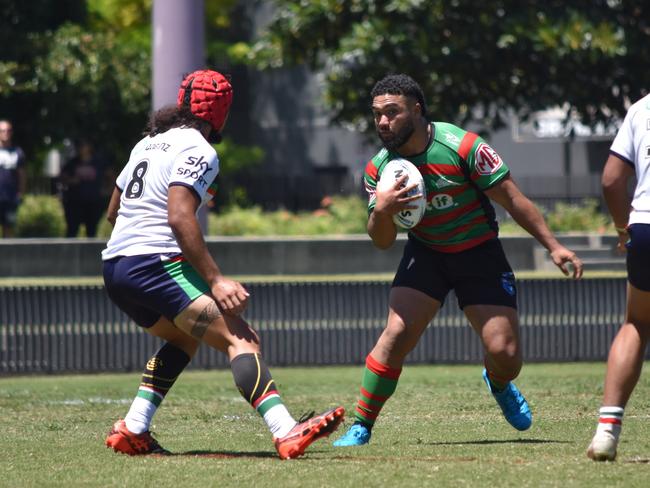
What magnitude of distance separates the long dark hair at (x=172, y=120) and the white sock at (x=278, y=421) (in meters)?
1.41

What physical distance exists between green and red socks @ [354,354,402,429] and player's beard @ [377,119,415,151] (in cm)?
115

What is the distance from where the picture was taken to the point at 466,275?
23.8ft

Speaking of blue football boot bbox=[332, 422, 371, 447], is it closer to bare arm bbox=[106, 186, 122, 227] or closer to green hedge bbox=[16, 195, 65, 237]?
bare arm bbox=[106, 186, 122, 227]

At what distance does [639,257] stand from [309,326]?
24.0 feet

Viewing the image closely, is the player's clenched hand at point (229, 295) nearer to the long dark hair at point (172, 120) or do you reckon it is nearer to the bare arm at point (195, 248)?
the bare arm at point (195, 248)

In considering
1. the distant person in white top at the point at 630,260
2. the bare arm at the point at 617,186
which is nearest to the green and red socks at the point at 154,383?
the distant person in white top at the point at 630,260

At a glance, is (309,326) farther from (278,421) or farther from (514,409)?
(278,421)

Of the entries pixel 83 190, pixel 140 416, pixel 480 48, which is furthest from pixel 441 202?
pixel 480 48

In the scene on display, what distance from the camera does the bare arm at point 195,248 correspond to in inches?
247

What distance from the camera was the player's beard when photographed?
705cm

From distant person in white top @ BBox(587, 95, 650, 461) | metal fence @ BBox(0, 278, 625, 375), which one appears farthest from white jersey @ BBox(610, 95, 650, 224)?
metal fence @ BBox(0, 278, 625, 375)

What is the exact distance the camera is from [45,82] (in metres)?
23.2

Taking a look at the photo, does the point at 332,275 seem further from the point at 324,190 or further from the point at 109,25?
the point at 109,25

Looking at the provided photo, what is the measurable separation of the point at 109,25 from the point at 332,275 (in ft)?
72.1
